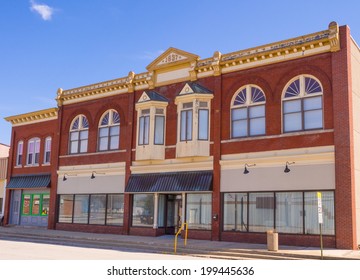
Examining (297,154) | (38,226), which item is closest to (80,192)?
(38,226)

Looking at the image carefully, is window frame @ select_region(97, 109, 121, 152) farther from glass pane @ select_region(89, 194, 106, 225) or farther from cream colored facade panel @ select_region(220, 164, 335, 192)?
cream colored facade panel @ select_region(220, 164, 335, 192)

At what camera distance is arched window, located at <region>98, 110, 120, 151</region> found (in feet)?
95.8

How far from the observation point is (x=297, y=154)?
21.2 meters

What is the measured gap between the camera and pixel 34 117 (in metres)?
35.3

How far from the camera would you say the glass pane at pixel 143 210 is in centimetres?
2666

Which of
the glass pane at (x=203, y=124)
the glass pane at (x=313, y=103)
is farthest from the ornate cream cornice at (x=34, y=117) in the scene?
the glass pane at (x=313, y=103)

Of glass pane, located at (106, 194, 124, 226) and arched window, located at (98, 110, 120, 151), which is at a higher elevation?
arched window, located at (98, 110, 120, 151)

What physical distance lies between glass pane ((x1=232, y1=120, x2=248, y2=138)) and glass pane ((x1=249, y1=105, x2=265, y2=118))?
1.86 feet

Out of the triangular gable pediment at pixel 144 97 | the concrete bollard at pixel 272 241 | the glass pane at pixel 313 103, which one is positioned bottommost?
the concrete bollard at pixel 272 241

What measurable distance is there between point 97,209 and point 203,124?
9835 millimetres

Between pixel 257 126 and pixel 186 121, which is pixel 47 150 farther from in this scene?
pixel 257 126

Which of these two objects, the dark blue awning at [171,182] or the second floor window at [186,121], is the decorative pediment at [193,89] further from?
the dark blue awning at [171,182]

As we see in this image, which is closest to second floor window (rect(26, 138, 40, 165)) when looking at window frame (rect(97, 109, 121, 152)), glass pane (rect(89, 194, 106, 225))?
window frame (rect(97, 109, 121, 152))

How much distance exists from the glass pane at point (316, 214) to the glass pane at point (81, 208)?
50.6 ft
